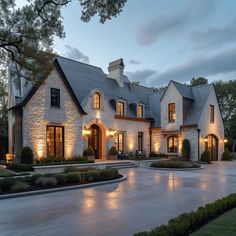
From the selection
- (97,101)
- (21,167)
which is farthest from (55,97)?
(21,167)

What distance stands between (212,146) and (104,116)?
1215 cm

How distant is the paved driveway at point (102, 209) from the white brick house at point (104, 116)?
913 centimetres

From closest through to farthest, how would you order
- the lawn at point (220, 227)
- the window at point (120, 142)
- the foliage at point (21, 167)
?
the lawn at point (220, 227) < the foliage at point (21, 167) < the window at point (120, 142)

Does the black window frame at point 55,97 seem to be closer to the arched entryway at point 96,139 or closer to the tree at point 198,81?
the arched entryway at point 96,139

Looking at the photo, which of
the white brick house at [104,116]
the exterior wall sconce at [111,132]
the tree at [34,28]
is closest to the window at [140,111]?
the white brick house at [104,116]

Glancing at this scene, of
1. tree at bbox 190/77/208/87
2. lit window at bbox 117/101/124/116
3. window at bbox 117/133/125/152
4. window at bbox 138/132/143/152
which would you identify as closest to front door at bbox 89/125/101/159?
window at bbox 117/133/125/152

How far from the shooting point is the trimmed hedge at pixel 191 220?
4.84 m

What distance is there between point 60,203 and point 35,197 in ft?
4.61

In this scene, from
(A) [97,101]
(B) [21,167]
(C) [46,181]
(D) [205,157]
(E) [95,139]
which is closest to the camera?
(C) [46,181]

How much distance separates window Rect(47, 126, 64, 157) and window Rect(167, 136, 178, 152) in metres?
11.8

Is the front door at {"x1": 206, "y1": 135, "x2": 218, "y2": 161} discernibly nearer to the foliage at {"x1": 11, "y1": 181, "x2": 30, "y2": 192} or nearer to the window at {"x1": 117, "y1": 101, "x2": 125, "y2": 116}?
the window at {"x1": 117, "y1": 101, "x2": 125, "y2": 116}

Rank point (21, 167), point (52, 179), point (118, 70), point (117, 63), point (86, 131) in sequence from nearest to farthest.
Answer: point (52, 179), point (21, 167), point (86, 131), point (118, 70), point (117, 63)

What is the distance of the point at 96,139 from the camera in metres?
24.3

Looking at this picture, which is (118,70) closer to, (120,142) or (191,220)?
(120,142)
